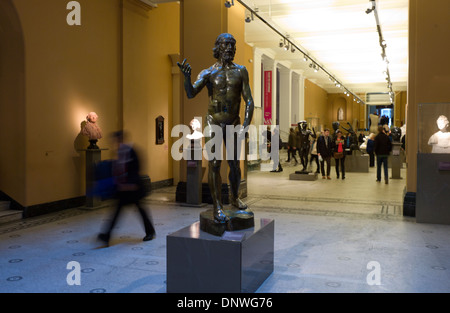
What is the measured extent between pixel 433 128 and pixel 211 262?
5420 millimetres

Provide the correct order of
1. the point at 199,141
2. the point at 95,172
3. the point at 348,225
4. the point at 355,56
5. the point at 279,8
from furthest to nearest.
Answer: the point at 355,56
the point at 279,8
the point at 199,141
the point at 95,172
the point at 348,225

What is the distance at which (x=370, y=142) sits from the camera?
18266 millimetres

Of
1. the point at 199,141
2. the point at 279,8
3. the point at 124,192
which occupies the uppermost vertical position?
the point at 279,8

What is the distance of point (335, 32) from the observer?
15.3 metres

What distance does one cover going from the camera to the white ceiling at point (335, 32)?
39.8ft

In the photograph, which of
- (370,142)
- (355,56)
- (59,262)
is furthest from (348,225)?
(355,56)

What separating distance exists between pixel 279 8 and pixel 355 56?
9052mm

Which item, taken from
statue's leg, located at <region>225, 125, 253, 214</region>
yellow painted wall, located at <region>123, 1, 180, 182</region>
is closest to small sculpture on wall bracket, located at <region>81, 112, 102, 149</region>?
yellow painted wall, located at <region>123, 1, 180, 182</region>

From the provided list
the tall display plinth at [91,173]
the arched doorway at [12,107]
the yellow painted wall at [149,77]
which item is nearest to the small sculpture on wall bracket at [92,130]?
the tall display plinth at [91,173]

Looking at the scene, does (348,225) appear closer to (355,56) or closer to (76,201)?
(76,201)

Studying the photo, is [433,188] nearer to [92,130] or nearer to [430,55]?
[430,55]

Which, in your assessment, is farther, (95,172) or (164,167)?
(164,167)

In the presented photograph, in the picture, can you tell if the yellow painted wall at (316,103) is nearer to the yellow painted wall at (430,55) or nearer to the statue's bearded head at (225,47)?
the yellow painted wall at (430,55)

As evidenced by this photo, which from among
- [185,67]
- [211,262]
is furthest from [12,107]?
[211,262]
